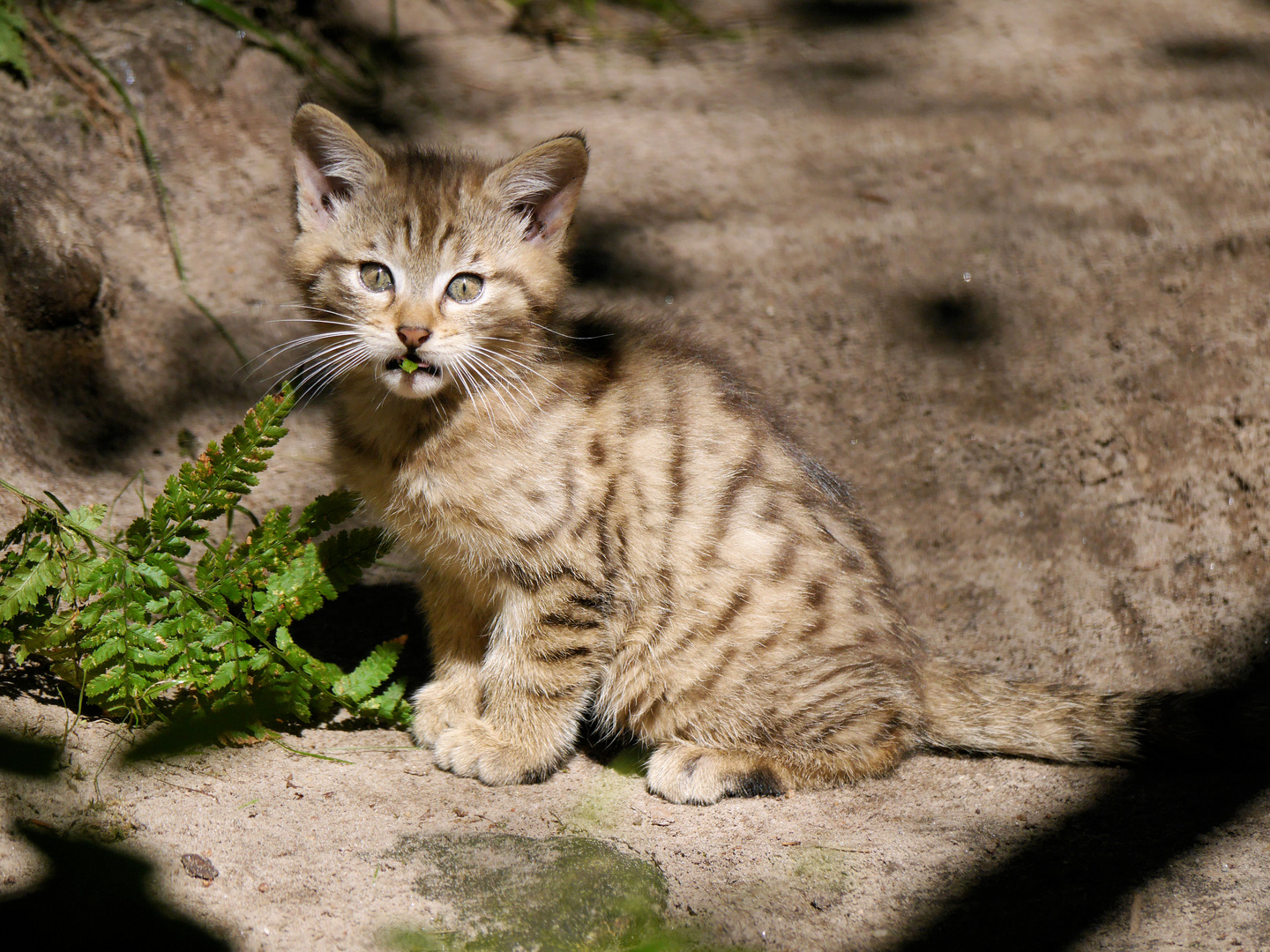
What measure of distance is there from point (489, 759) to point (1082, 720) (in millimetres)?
1648

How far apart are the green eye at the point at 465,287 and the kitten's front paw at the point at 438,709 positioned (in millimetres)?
1188

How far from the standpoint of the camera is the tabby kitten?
8.95ft

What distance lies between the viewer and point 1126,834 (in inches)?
101

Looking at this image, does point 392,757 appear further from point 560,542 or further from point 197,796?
point 560,542

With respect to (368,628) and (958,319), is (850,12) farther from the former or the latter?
(368,628)

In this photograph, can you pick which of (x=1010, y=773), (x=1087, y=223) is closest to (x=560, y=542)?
(x=1010, y=773)

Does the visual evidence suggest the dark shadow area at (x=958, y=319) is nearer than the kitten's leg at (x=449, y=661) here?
No

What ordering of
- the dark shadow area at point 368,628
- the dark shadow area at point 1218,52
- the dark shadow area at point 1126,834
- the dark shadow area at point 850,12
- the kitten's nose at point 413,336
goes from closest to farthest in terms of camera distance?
the dark shadow area at point 1126,834
the kitten's nose at point 413,336
the dark shadow area at point 368,628
the dark shadow area at point 1218,52
the dark shadow area at point 850,12

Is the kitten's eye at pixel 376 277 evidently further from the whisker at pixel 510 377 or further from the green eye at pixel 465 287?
the whisker at pixel 510 377

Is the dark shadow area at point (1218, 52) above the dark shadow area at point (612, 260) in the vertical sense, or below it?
above

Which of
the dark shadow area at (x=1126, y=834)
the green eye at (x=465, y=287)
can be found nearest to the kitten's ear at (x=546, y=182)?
the green eye at (x=465, y=287)

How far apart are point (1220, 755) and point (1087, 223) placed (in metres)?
2.49

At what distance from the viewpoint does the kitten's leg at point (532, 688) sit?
9.18 ft

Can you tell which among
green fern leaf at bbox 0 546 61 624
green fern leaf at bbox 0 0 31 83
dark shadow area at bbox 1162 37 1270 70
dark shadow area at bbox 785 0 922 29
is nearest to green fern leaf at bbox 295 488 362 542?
green fern leaf at bbox 0 546 61 624
